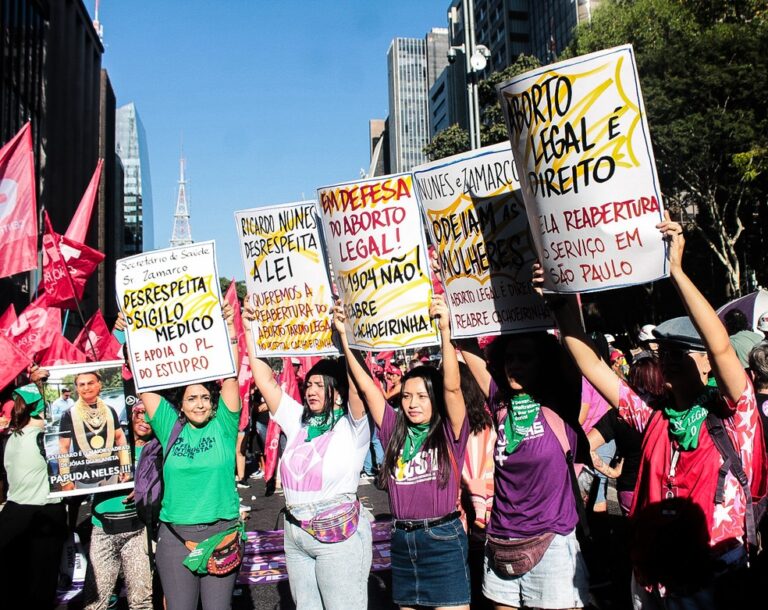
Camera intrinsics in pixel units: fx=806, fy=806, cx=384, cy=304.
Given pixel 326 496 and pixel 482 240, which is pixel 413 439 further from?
pixel 482 240

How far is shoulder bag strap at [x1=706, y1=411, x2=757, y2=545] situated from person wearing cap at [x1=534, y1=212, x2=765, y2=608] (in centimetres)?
1

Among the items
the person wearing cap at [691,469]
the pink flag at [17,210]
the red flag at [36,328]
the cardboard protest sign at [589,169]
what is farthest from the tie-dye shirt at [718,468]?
the red flag at [36,328]

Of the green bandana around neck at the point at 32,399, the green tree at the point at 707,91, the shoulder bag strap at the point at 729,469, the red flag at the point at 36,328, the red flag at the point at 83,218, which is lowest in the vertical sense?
the shoulder bag strap at the point at 729,469

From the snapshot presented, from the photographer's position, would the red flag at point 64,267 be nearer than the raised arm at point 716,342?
No

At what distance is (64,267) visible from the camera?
791 cm

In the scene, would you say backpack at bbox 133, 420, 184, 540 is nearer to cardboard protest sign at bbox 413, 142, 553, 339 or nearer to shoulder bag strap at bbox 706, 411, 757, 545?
cardboard protest sign at bbox 413, 142, 553, 339

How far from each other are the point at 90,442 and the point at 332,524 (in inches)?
78.0

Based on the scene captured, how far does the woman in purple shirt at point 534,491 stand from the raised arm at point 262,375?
51.1 inches


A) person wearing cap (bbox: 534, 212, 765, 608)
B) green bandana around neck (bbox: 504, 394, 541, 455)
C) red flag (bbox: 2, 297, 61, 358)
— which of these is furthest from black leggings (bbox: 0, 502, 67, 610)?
person wearing cap (bbox: 534, 212, 765, 608)

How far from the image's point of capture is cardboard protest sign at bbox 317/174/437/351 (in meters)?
4.22

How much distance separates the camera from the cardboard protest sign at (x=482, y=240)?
158 inches

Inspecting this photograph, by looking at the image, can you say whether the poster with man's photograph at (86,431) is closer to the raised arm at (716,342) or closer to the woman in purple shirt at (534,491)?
the woman in purple shirt at (534,491)

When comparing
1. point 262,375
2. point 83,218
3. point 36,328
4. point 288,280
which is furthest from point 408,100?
point 262,375

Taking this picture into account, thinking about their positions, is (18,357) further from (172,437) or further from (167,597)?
(167,597)
